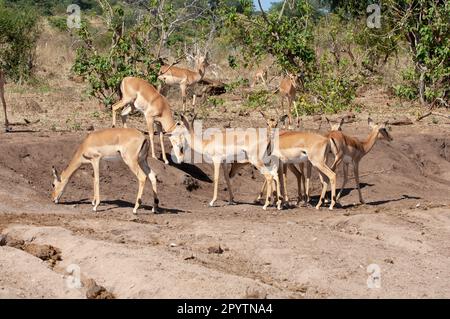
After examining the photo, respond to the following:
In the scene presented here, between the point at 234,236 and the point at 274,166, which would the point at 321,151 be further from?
the point at 234,236

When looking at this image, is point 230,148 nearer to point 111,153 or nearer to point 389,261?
point 111,153

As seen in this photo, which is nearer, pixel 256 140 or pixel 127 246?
pixel 127 246

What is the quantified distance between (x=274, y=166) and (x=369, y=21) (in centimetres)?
977

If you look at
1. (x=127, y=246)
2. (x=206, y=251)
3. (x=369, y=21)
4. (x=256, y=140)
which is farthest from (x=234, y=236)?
(x=369, y=21)

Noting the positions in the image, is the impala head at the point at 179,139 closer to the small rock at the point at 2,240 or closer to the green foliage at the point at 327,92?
the small rock at the point at 2,240

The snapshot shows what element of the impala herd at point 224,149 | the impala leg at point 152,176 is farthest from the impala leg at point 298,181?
the impala leg at point 152,176

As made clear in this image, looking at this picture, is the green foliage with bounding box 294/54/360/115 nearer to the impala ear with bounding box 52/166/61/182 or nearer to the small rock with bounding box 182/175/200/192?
the small rock with bounding box 182/175/200/192

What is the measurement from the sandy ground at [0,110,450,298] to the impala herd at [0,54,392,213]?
0.36 meters

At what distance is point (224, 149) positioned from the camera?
496 inches

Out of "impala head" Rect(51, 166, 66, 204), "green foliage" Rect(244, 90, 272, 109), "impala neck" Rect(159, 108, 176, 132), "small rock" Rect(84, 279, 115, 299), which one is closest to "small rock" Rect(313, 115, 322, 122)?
"green foliage" Rect(244, 90, 272, 109)

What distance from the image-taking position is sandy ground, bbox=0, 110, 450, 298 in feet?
25.8

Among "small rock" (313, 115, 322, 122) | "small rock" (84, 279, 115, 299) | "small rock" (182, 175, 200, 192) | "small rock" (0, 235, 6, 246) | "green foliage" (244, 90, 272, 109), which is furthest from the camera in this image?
"green foliage" (244, 90, 272, 109)

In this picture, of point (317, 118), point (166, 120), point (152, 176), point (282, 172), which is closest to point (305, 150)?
point (282, 172)
